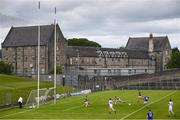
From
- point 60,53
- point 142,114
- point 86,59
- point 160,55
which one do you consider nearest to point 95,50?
point 86,59

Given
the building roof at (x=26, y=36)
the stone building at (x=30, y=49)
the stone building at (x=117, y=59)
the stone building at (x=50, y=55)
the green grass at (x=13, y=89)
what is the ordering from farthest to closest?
the stone building at (x=117, y=59)
the building roof at (x=26, y=36)
the stone building at (x=30, y=49)
the stone building at (x=50, y=55)
the green grass at (x=13, y=89)

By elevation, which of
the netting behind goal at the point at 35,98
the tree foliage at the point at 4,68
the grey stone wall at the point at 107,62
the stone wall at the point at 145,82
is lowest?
the netting behind goal at the point at 35,98

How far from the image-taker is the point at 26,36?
511ft

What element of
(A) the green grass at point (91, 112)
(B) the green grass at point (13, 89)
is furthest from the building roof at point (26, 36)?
(A) the green grass at point (91, 112)

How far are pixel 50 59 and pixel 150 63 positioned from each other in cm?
5804

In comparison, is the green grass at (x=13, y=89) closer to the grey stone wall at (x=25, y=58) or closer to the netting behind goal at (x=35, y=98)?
the netting behind goal at (x=35, y=98)

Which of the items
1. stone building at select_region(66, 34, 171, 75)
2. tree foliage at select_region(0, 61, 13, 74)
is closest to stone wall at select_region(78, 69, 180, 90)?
stone building at select_region(66, 34, 171, 75)

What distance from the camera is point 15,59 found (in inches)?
6294

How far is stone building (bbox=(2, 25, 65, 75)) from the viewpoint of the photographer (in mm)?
151375

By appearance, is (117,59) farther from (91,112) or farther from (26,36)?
(91,112)

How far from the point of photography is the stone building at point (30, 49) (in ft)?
497

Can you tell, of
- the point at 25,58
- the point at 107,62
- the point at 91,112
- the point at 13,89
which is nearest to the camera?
the point at 91,112

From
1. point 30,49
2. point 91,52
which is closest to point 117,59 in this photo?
point 91,52

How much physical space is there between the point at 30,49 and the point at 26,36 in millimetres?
4558
